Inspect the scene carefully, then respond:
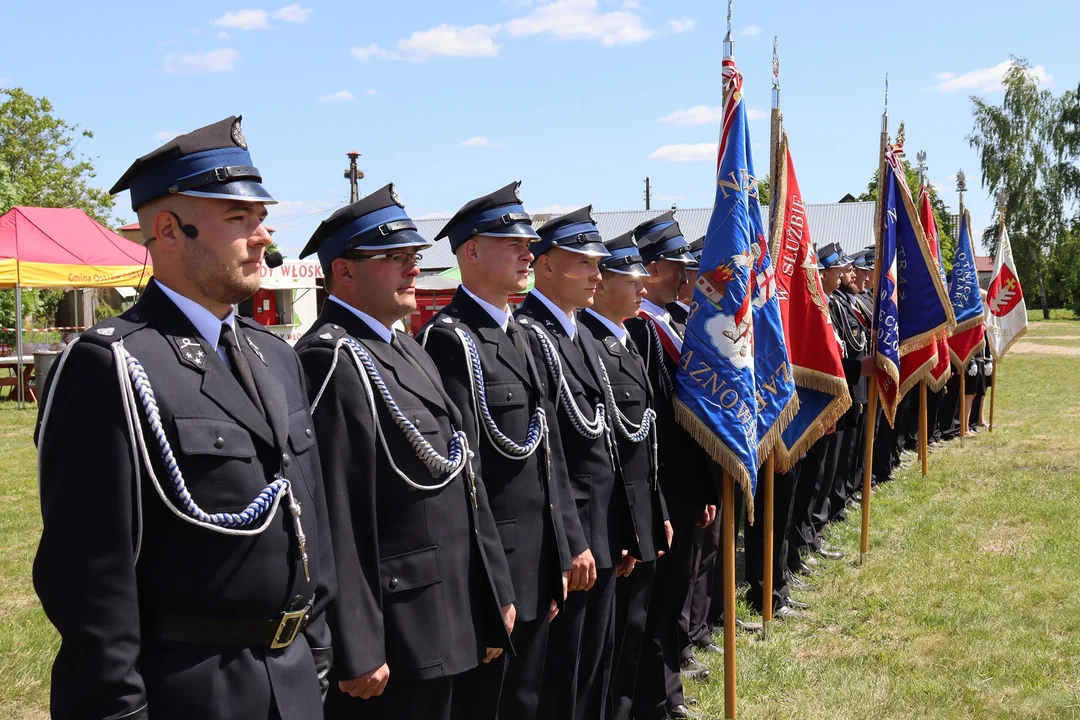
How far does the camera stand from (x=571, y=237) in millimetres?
4133

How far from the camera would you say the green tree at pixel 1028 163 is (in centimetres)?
4750

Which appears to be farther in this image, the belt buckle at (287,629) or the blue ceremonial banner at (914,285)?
the blue ceremonial banner at (914,285)

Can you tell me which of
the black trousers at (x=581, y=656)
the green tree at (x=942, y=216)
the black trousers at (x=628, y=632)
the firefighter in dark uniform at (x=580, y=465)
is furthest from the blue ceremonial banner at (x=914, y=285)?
Answer: the green tree at (x=942, y=216)

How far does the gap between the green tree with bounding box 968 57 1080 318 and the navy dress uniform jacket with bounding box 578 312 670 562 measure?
49.2 meters

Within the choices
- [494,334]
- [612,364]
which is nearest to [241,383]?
[494,334]

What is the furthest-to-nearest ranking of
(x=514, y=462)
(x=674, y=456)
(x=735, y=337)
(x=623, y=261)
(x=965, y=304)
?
1. (x=965, y=304)
2. (x=674, y=456)
3. (x=735, y=337)
4. (x=623, y=261)
5. (x=514, y=462)

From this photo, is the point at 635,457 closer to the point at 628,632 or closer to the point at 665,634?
the point at 628,632

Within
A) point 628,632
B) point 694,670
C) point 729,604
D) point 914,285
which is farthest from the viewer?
point 914,285

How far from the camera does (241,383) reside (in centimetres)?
219

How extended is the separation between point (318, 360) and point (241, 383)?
58 cm

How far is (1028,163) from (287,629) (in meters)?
52.7

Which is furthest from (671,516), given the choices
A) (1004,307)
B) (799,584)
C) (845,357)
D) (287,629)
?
(1004,307)

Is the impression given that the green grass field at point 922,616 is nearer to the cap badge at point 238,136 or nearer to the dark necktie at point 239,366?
the dark necktie at point 239,366

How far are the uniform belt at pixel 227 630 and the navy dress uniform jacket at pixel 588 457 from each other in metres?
1.72
